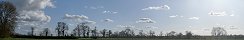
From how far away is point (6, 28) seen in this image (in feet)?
183

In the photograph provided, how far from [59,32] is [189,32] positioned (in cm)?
5505

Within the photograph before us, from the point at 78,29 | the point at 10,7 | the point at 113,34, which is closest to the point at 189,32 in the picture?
the point at 113,34

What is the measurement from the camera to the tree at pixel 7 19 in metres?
56.0

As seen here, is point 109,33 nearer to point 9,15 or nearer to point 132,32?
point 132,32

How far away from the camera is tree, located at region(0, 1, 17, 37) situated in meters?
56.0

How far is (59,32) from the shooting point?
122m

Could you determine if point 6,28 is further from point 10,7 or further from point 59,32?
point 59,32

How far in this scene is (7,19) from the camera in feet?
185

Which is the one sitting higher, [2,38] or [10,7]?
[10,7]

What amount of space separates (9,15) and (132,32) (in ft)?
329

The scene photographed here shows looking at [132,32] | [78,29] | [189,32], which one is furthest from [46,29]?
[189,32]

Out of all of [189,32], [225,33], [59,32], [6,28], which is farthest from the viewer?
[189,32]

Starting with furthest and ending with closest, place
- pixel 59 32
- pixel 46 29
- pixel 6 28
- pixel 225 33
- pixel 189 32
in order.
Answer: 1. pixel 189 32
2. pixel 225 33
3. pixel 46 29
4. pixel 59 32
5. pixel 6 28

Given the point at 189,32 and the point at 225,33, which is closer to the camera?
the point at 225,33
